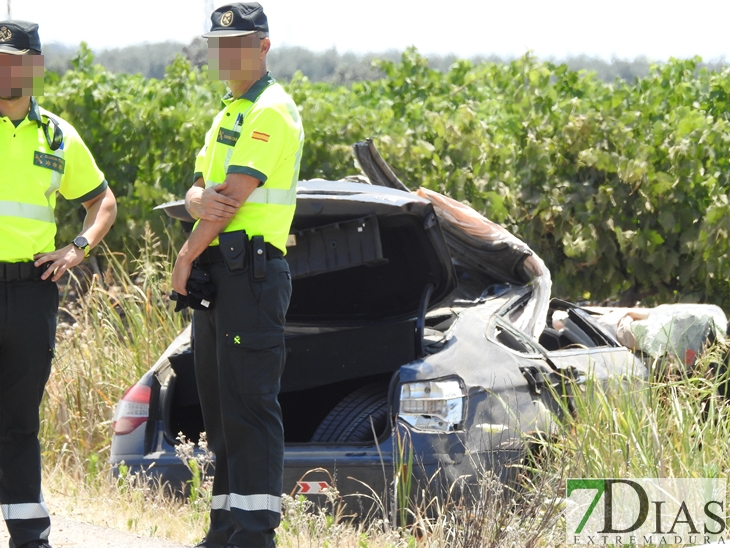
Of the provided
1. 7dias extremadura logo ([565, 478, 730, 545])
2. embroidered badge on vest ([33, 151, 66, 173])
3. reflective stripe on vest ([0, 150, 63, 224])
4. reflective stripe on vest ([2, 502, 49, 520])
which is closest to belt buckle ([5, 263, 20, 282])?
reflective stripe on vest ([0, 150, 63, 224])

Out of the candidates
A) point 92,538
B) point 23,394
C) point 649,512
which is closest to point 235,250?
point 23,394

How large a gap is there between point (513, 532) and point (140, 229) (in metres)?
5.31

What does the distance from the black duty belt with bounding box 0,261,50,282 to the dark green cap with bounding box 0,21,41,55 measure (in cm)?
83

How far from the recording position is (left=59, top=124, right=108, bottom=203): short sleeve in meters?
4.03

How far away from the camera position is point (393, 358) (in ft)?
15.8

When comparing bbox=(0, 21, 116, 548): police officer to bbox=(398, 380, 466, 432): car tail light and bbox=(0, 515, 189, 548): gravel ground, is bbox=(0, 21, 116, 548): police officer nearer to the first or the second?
bbox=(0, 515, 189, 548): gravel ground

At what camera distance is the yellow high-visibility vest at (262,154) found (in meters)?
3.64

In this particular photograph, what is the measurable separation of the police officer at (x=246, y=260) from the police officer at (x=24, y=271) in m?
0.58

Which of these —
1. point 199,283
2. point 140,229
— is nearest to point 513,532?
point 199,283

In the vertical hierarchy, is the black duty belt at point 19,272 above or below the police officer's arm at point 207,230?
below

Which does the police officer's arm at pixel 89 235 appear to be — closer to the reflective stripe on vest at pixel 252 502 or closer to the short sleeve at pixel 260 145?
the short sleeve at pixel 260 145

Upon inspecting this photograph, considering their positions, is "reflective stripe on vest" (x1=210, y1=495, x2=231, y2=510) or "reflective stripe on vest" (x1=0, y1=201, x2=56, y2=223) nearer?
"reflective stripe on vest" (x1=0, y1=201, x2=56, y2=223)

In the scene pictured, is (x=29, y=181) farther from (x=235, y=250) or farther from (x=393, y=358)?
(x=393, y=358)

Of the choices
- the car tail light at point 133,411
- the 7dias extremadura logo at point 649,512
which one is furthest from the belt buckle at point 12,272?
the 7dias extremadura logo at point 649,512
